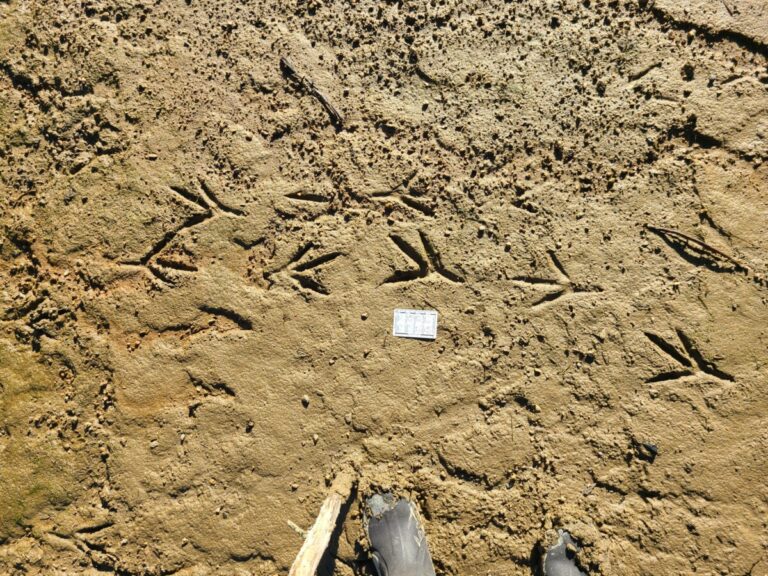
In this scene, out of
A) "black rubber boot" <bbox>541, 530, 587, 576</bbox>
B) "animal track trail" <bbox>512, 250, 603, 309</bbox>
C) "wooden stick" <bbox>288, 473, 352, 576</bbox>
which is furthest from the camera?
"animal track trail" <bbox>512, 250, 603, 309</bbox>

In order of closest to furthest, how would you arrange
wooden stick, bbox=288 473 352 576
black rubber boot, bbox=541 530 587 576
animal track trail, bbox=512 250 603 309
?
1. wooden stick, bbox=288 473 352 576
2. black rubber boot, bbox=541 530 587 576
3. animal track trail, bbox=512 250 603 309

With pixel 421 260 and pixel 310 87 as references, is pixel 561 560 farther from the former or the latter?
pixel 310 87

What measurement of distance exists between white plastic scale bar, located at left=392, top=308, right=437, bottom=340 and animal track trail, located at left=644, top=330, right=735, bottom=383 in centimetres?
105

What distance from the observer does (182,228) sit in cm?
252

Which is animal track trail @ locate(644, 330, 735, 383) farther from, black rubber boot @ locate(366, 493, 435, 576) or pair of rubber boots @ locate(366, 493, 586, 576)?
black rubber boot @ locate(366, 493, 435, 576)

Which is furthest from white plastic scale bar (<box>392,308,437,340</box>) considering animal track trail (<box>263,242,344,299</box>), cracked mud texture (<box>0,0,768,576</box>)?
animal track trail (<box>263,242,344,299</box>)

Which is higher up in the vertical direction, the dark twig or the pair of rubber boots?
the dark twig

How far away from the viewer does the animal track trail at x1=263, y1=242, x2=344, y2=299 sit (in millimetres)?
2482

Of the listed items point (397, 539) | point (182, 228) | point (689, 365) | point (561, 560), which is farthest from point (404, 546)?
point (182, 228)

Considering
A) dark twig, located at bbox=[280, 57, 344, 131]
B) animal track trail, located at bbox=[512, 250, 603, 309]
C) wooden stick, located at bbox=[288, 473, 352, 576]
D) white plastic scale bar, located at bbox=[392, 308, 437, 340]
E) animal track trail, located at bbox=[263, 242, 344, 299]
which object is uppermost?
dark twig, located at bbox=[280, 57, 344, 131]

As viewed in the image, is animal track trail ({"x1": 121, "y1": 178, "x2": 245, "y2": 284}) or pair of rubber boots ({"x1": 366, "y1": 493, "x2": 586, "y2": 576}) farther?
animal track trail ({"x1": 121, "y1": 178, "x2": 245, "y2": 284})

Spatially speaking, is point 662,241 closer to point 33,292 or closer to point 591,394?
point 591,394

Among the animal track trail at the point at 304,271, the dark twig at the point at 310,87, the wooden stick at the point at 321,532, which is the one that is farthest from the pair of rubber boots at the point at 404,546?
Result: the dark twig at the point at 310,87

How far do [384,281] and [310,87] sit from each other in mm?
1062
